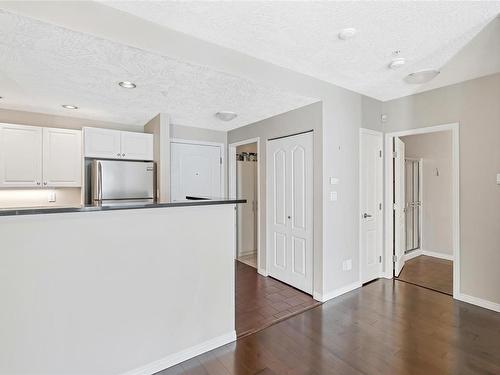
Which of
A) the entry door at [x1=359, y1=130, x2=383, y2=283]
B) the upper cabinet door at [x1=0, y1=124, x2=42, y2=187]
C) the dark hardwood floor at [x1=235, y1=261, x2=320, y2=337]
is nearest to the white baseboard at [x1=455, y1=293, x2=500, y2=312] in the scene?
the entry door at [x1=359, y1=130, x2=383, y2=283]

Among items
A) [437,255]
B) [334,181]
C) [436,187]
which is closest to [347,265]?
[334,181]

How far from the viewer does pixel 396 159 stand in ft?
A: 12.5

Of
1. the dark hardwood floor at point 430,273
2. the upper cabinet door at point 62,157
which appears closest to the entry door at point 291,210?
the dark hardwood floor at point 430,273

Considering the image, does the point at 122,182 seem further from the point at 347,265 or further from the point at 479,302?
the point at 479,302

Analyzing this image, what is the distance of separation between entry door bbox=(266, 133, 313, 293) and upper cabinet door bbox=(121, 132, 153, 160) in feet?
5.64

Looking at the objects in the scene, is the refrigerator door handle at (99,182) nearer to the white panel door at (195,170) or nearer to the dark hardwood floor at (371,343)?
the white panel door at (195,170)

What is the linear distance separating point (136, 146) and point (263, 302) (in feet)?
8.73

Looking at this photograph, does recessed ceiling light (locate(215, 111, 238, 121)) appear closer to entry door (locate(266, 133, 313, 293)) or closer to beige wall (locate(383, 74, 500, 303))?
entry door (locate(266, 133, 313, 293))

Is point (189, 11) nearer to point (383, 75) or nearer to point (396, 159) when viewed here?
point (383, 75)

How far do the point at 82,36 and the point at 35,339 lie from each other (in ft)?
6.19

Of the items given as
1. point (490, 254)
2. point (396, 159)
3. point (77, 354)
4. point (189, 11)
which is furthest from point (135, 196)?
point (490, 254)

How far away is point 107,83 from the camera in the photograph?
2.49 meters

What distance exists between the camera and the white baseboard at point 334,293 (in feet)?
10.0

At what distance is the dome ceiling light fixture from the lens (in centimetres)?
273
